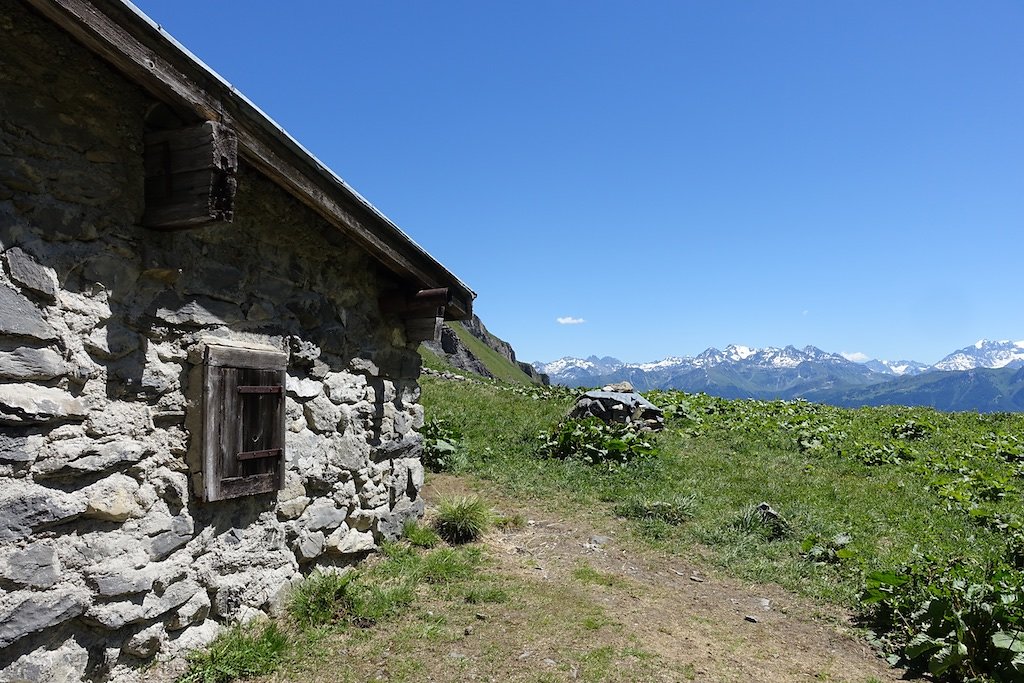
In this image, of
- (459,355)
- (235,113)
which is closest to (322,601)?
(235,113)

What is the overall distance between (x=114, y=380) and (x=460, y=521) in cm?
445

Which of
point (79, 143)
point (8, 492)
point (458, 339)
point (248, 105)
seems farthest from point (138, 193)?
point (458, 339)

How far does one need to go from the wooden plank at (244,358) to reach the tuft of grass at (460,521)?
310 cm

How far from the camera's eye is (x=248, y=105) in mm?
4684

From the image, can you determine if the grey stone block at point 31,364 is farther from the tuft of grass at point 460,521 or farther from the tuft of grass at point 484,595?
the tuft of grass at point 460,521

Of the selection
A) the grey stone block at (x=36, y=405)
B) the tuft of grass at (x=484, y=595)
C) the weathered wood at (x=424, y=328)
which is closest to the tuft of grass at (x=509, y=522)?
the tuft of grass at (x=484, y=595)

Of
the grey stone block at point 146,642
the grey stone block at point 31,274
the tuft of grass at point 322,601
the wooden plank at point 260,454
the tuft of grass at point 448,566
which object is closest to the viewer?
the grey stone block at point 31,274

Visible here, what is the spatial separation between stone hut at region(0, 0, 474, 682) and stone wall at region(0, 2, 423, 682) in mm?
13

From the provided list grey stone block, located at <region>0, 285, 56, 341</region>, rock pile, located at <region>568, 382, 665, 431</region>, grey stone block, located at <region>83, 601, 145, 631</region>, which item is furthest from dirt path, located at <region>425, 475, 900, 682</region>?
rock pile, located at <region>568, 382, 665, 431</region>

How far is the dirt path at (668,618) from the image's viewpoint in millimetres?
5266

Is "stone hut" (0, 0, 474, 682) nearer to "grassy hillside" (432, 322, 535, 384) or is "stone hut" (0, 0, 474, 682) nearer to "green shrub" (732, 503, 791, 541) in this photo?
"green shrub" (732, 503, 791, 541)

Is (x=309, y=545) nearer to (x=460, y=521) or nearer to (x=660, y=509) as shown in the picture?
(x=460, y=521)

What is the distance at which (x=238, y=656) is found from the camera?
4688 millimetres

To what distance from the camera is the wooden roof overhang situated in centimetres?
374
